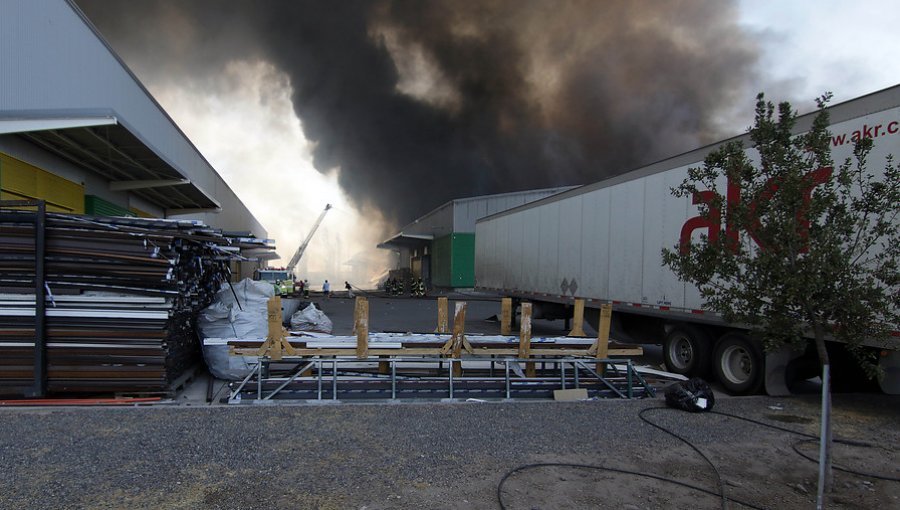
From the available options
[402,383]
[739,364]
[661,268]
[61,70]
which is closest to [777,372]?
[739,364]

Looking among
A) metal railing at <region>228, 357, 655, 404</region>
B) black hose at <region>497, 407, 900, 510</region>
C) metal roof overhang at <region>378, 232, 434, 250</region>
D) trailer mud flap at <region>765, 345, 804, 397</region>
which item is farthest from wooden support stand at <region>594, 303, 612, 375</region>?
metal roof overhang at <region>378, 232, 434, 250</region>

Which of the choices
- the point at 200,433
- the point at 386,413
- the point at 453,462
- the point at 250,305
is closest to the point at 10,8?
the point at 250,305

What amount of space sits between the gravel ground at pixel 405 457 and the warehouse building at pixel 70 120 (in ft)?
14.1

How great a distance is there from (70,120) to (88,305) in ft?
9.51

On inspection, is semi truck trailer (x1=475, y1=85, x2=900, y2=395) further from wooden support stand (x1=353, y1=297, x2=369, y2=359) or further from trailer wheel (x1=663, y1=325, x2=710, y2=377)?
wooden support stand (x1=353, y1=297, x2=369, y2=359)

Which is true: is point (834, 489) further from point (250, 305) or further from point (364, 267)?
point (364, 267)

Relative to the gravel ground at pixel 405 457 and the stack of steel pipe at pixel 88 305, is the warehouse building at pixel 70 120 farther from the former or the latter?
the gravel ground at pixel 405 457

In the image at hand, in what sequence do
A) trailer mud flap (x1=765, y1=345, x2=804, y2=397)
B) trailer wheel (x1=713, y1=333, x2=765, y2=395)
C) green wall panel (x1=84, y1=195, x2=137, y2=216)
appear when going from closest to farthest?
1. trailer mud flap (x1=765, y1=345, x2=804, y2=397)
2. trailer wheel (x1=713, y1=333, x2=765, y2=395)
3. green wall panel (x1=84, y1=195, x2=137, y2=216)

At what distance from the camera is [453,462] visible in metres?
4.64

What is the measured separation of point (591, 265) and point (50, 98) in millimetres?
10668

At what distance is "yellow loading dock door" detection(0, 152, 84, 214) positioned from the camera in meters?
8.31

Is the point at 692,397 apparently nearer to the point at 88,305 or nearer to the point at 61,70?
the point at 88,305

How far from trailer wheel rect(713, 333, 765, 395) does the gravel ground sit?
108 centimetres

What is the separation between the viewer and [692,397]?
647 centimetres
